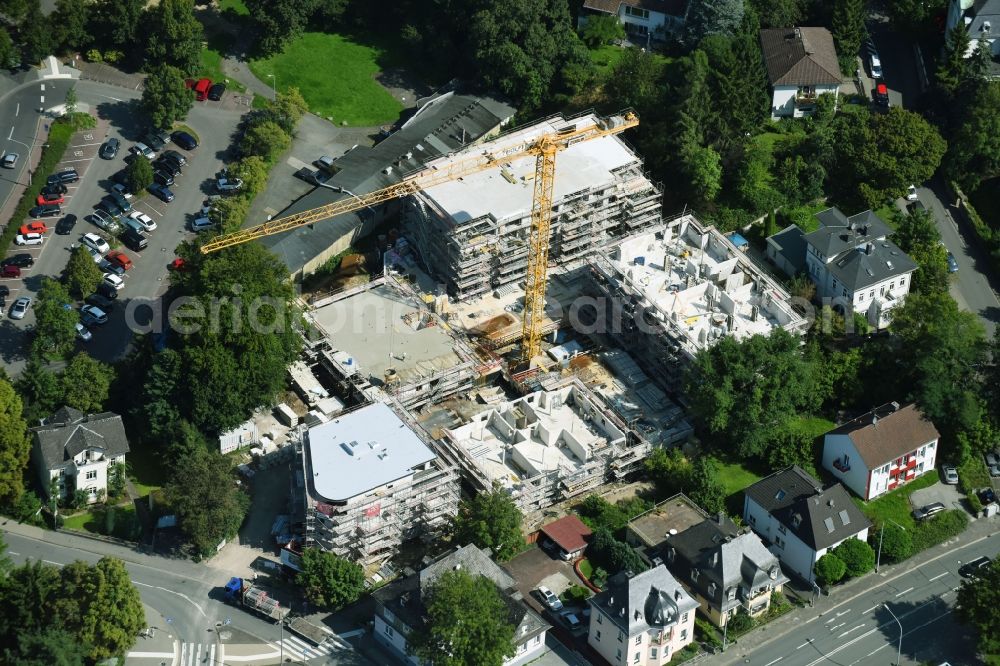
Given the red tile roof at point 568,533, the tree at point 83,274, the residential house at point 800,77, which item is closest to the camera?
the red tile roof at point 568,533

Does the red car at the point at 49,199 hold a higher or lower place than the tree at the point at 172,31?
lower

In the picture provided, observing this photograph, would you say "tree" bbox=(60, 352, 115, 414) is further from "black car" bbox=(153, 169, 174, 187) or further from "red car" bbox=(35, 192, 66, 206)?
"black car" bbox=(153, 169, 174, 187)

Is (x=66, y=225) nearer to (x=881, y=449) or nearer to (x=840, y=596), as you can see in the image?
(x=881, y=449)

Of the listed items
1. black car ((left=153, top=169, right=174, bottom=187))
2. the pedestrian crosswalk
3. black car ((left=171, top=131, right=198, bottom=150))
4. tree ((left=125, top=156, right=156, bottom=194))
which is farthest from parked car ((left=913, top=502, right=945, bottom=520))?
black car ((left=171, top=131, right=198, bottom=150))

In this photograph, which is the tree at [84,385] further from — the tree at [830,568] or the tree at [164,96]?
the tree at [830,568]

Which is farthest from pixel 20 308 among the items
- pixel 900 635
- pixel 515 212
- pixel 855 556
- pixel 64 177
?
pixel 900 635

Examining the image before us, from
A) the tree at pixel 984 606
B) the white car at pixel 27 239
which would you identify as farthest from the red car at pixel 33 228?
the tree at pixel 984 606

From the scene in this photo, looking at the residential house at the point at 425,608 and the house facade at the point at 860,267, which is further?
the house facade at the point at 860,267
